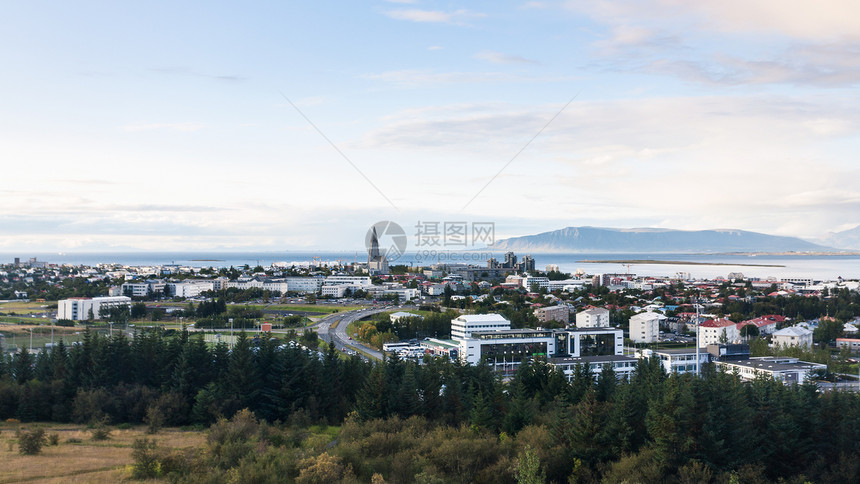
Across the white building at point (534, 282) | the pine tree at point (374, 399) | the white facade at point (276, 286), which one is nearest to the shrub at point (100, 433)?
the pine tree at point (374, 399)

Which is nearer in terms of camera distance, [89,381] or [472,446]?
A: [472,446]

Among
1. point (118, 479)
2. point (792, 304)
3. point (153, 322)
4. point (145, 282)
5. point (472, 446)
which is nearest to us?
point (118, 479)

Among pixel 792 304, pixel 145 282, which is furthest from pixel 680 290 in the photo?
pixel 145 282

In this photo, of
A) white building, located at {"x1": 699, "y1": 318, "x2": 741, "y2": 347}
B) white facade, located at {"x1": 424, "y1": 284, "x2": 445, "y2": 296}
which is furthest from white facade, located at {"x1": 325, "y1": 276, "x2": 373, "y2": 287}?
white building, located at {"x1": 699, "y1": 318, "x2": 741, "y2": 347}

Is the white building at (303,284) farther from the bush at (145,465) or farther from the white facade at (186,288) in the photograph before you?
the bush at (145,465)

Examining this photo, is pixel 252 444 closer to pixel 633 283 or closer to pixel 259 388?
pixel 259 388

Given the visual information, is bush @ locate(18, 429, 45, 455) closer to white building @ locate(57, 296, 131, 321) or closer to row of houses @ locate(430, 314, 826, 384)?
row of houses @ locate(430, 314, 826, 384)

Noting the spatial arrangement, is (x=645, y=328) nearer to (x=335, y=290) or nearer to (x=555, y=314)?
(x=555, y=314)
